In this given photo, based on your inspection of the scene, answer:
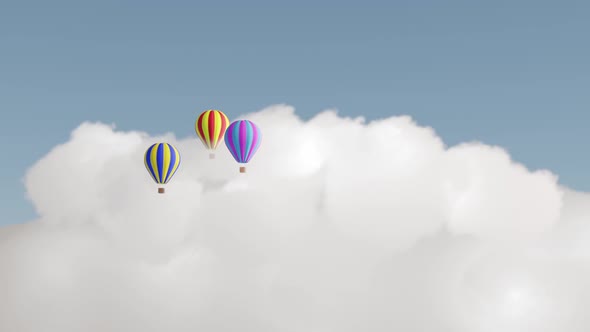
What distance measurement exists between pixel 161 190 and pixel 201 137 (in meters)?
16.9

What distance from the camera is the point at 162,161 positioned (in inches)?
6339

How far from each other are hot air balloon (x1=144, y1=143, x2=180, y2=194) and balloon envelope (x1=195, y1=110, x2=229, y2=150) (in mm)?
6262

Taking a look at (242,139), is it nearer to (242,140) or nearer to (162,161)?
(242,140)

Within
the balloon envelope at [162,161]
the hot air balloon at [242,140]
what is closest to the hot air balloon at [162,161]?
the balloon envelope at [162,161]

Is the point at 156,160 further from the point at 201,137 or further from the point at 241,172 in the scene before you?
the point at 241,172

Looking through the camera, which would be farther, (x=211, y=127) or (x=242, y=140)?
(x=211, y=127)

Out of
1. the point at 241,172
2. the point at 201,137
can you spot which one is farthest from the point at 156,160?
the point at 241,172

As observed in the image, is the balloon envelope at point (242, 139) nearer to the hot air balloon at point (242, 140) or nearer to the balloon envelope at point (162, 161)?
the hot air balloon at point (242, 140)

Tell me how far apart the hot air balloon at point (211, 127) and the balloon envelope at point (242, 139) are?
3.23 meters

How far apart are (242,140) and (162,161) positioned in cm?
1636

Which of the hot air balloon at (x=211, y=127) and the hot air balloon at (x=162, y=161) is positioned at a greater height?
the hot air balloon at (x=211, y=127)

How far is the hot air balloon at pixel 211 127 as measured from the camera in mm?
160625

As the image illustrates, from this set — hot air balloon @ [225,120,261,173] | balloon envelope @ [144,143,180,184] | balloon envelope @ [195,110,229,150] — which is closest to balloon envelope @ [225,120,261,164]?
hot air balloon @ [225,120,261,173]

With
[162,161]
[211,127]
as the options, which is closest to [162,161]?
[162,161]
